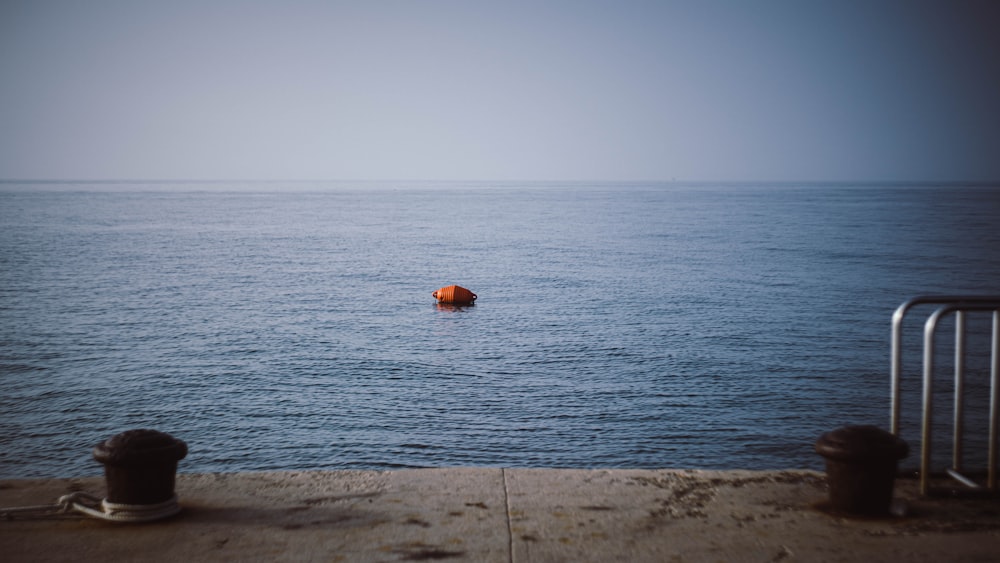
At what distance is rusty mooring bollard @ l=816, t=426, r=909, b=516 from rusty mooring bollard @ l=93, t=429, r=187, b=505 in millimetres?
4617

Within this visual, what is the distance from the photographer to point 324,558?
201 inches

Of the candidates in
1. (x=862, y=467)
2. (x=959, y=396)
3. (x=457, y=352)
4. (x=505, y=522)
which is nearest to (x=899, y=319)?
(x=959, y=396)

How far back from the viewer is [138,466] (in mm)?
5559

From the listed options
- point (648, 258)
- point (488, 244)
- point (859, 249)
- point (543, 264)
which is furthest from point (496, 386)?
point (859, 249)

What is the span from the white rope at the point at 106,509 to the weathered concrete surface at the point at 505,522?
Result: 6 centimetres

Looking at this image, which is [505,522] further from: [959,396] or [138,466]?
[959,396]

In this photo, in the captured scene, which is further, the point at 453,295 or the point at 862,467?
the point at 453,295

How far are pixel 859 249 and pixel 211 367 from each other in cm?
5741

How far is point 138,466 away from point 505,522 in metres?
2.54

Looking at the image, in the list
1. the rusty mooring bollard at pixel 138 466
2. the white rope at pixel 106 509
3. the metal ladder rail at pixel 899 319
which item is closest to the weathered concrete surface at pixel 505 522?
the white rope at pixel 106 509

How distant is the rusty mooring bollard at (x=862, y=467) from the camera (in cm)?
571

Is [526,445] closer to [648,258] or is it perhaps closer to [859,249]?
[648,258]

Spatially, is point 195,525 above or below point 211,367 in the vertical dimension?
above

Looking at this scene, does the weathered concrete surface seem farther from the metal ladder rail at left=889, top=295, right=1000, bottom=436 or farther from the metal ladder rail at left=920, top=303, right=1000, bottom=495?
the metal ladder rail at left=889, top=295, right=1000, bottom=436
